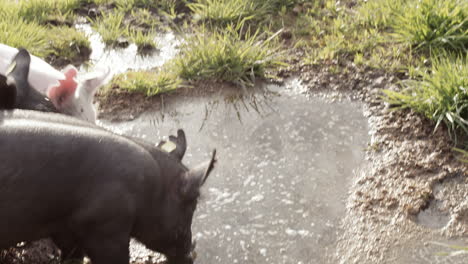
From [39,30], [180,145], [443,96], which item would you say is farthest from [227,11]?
[180,145]

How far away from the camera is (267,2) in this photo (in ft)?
19.3

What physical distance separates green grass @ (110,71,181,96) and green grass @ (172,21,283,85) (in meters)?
0.14

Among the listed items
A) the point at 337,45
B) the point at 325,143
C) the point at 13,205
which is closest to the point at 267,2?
the point at 337,45

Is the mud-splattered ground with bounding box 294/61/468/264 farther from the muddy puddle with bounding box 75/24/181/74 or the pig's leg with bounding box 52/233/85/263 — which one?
the muddy puddle with bounding box 75/24/181/74

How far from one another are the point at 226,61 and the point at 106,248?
2.48 metres

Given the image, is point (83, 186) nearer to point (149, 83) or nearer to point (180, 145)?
point (180, 145)

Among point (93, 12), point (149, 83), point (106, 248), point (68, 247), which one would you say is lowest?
point (93, 12)

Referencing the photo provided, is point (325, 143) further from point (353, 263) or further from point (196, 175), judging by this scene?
point (196, 175)

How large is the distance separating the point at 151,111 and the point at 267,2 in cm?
187

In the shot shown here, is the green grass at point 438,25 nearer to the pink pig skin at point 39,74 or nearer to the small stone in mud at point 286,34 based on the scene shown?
the small stone in mud at point 286,34

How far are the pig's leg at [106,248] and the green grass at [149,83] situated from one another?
2.10m

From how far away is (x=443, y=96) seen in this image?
4.17m

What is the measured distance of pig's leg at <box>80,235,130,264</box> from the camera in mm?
2760

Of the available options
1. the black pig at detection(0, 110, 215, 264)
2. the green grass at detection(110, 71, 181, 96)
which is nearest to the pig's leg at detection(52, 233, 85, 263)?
the black pig at detection(0, 110, 215, 264)
